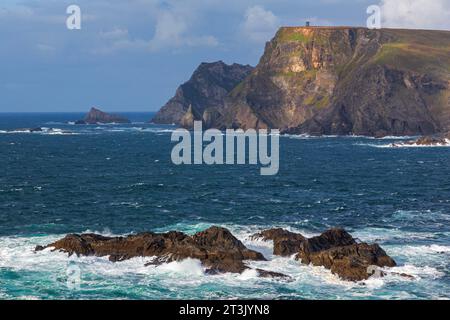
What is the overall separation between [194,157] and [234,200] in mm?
75374

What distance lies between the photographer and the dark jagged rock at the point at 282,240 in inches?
2427

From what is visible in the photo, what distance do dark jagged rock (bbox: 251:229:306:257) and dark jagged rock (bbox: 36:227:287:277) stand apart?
276cm

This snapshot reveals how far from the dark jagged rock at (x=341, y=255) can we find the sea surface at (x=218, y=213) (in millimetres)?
983

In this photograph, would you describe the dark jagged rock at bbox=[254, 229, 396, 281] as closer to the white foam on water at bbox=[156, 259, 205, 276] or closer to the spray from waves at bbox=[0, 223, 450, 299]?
the spray from waves at bbox=[0, 223, 450, 299]

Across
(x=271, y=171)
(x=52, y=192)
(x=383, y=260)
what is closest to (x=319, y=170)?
(x=271, y=171)

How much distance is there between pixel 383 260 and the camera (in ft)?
188

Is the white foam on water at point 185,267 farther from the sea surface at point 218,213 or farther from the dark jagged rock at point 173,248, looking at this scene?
the dark jagged rock at point 173,248

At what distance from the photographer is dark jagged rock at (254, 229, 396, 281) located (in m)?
54.5

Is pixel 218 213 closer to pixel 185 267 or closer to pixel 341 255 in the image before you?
pixel 185 267

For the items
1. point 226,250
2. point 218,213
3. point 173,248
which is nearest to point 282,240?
point 226,250

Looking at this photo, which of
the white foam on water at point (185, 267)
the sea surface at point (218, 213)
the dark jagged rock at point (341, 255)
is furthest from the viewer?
the white foam on water at point (185, 267)

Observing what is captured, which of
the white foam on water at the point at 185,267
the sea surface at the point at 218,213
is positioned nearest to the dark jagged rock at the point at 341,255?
the sea surface at the point at 218,213

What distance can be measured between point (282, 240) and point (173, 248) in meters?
10.3

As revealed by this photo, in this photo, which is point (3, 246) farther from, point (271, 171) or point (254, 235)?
point (271, 171)
